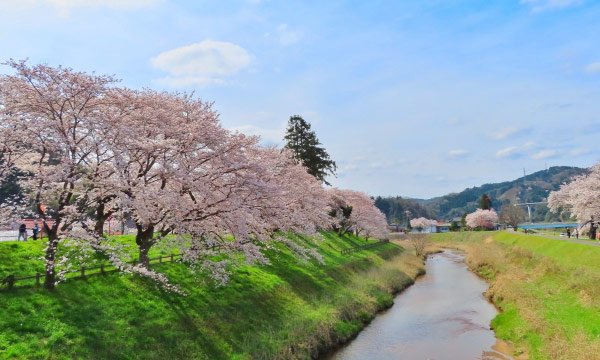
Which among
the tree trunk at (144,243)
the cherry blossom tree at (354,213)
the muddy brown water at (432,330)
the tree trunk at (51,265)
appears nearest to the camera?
the tree trunk at (51,265)

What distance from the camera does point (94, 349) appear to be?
18062mm

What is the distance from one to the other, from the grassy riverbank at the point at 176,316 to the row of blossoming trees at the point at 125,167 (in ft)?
6.65

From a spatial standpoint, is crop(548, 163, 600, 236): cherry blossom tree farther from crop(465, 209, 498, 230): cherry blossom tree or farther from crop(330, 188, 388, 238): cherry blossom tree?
crop(465, 209, 498, 230): cherry blossom tree

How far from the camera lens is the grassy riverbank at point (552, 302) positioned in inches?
882

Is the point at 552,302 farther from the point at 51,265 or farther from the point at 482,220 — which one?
the point at 482,220

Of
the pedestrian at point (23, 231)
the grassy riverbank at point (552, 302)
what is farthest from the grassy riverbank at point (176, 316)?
the grassy riverbank at point (552, 302)

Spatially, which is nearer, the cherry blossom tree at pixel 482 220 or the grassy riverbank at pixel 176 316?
the grassy riverbank at pixel 176 316

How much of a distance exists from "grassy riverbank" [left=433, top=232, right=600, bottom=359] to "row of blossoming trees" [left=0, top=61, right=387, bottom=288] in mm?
17646

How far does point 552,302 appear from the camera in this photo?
100ft

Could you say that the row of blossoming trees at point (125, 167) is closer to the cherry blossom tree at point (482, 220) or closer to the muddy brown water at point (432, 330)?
the muddy brown water at point (432, 330)

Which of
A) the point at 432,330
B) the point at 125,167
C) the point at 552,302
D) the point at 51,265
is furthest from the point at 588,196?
the point at 51,265

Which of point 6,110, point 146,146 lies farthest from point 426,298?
point 6,110

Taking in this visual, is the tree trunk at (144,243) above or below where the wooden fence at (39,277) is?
above

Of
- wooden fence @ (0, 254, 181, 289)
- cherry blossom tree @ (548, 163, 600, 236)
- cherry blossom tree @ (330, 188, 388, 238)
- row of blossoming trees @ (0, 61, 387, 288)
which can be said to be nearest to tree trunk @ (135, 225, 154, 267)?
row of blossoming trees @ (0, 61, 387, 288)
